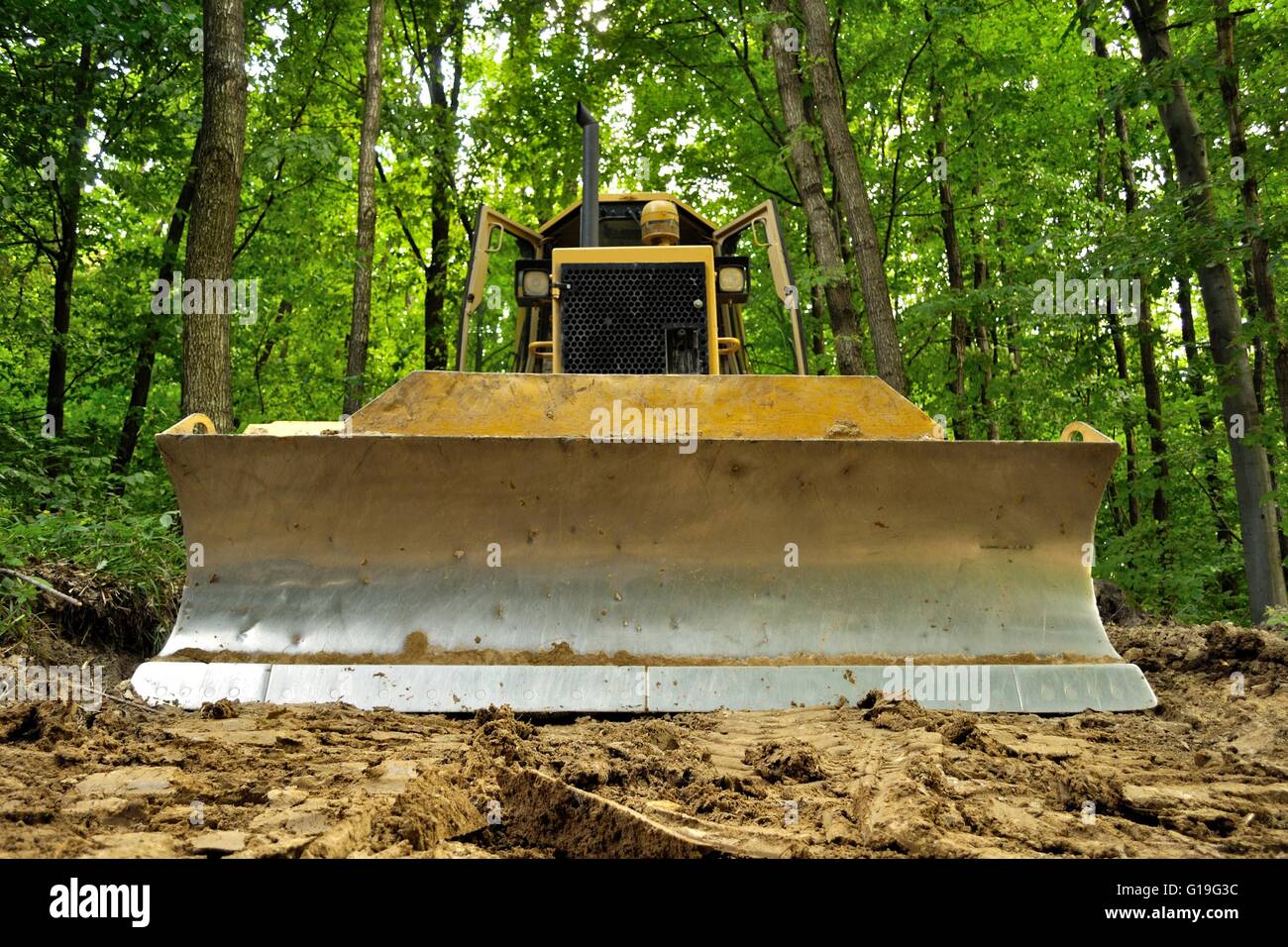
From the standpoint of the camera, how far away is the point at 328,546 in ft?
13.4

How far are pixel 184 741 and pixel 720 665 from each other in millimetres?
1781

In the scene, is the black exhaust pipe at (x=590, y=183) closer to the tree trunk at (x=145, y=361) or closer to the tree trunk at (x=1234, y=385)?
the tree trunk at (x=1234, y=385)

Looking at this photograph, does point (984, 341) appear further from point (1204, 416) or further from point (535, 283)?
point (535, 283)

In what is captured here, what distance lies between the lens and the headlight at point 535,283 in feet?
19.6

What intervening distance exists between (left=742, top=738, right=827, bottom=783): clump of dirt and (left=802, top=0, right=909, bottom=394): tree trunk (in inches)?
263

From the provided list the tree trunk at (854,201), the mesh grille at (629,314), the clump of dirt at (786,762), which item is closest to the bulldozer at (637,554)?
the clump of dirt at (786,762)

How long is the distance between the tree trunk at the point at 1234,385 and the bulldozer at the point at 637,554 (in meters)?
5.32

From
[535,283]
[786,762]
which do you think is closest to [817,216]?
[535,283]

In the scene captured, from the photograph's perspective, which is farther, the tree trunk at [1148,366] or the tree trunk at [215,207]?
the tree trunk at [1148,366]

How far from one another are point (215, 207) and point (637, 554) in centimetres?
469

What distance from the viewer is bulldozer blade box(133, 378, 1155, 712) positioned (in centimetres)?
390
